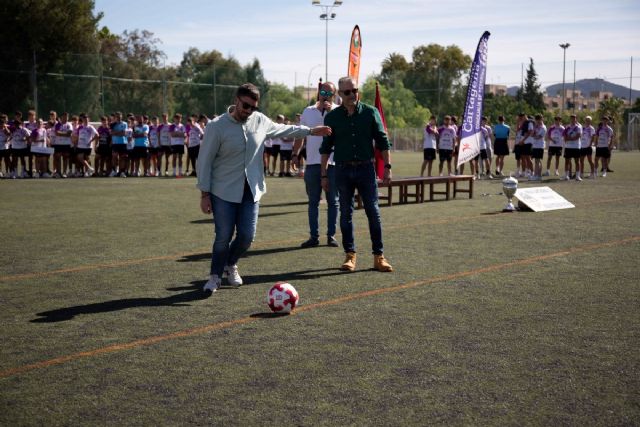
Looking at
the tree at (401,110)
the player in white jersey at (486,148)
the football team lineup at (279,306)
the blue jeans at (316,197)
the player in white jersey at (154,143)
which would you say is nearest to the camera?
the football team lineup at (279,306)

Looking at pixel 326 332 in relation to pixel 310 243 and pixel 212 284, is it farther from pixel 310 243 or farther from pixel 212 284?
pixel 310 243

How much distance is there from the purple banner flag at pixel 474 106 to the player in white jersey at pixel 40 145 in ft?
49.3

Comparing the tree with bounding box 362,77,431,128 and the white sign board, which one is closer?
the white sign board

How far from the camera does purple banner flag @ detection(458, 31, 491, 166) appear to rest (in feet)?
60.9

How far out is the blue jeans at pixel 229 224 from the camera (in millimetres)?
7516

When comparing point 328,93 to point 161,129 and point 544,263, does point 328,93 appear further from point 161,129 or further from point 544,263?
point 161,129

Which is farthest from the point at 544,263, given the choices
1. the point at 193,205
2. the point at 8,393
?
the point at 193,205

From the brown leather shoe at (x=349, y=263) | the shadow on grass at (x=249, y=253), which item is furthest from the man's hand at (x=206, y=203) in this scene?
the shadow on grass at (x=249, y=253)

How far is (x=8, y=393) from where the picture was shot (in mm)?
4684

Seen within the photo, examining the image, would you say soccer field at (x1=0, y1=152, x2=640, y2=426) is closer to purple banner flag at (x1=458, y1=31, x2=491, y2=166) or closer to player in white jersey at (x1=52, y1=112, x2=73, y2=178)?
purple banner flag at (x1=458, y1=31, x2=491, y2=166)

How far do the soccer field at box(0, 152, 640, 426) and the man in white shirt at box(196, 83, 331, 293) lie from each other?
59 centimetres

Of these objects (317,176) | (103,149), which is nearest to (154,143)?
(103,149)

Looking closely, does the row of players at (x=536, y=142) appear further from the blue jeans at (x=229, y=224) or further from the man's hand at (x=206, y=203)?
the man's hand at (x=206, y=203)

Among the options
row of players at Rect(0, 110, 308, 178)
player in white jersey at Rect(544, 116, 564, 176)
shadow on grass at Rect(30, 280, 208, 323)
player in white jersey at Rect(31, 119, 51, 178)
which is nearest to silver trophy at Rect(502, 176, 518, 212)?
shadow on grass at Rect(30, 280, 208, 323)
